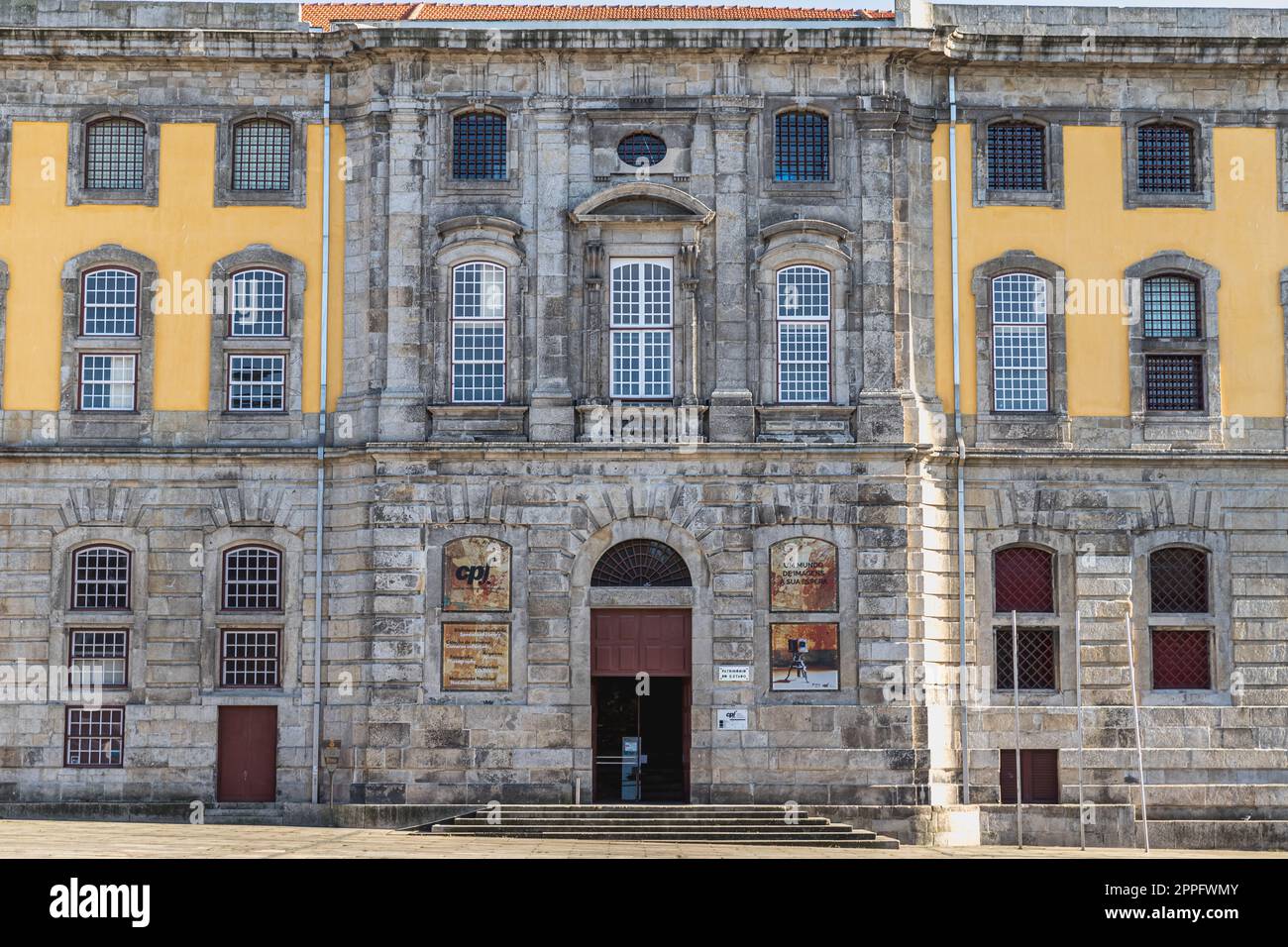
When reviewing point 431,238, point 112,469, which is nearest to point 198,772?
point 112,469

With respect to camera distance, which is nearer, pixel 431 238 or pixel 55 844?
pixel 55 844

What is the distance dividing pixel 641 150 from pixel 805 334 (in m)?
4.88

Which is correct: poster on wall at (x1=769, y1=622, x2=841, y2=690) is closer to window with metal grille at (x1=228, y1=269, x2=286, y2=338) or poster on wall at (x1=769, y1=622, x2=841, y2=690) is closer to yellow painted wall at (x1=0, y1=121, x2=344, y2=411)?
yellow painted wall at (x1=0, y1=121, x2=344, y2=411)

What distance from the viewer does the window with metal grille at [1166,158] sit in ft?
136

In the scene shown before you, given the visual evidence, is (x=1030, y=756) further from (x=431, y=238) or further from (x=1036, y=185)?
(x=431, y=238)

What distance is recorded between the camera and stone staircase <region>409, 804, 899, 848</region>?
36.6 meters

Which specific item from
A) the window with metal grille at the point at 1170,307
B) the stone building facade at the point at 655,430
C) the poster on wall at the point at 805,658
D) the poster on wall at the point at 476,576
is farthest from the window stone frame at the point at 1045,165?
the poster on wall at the point at 476,576

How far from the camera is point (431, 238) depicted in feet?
131

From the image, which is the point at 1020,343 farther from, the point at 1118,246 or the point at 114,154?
the point at 114,154

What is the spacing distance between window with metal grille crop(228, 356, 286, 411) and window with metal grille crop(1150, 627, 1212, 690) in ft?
59.4

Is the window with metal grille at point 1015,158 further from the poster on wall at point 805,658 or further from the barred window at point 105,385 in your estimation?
the barred window at point 105,385

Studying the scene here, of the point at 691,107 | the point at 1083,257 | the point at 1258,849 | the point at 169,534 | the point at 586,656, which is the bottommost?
the point at 1258,849

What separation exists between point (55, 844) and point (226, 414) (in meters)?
10.5

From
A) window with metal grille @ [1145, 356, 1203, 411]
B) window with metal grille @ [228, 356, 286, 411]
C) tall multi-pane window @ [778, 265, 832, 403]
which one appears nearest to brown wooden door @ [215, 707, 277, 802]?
window with metal grille @ [228, 356, 286, 411]
